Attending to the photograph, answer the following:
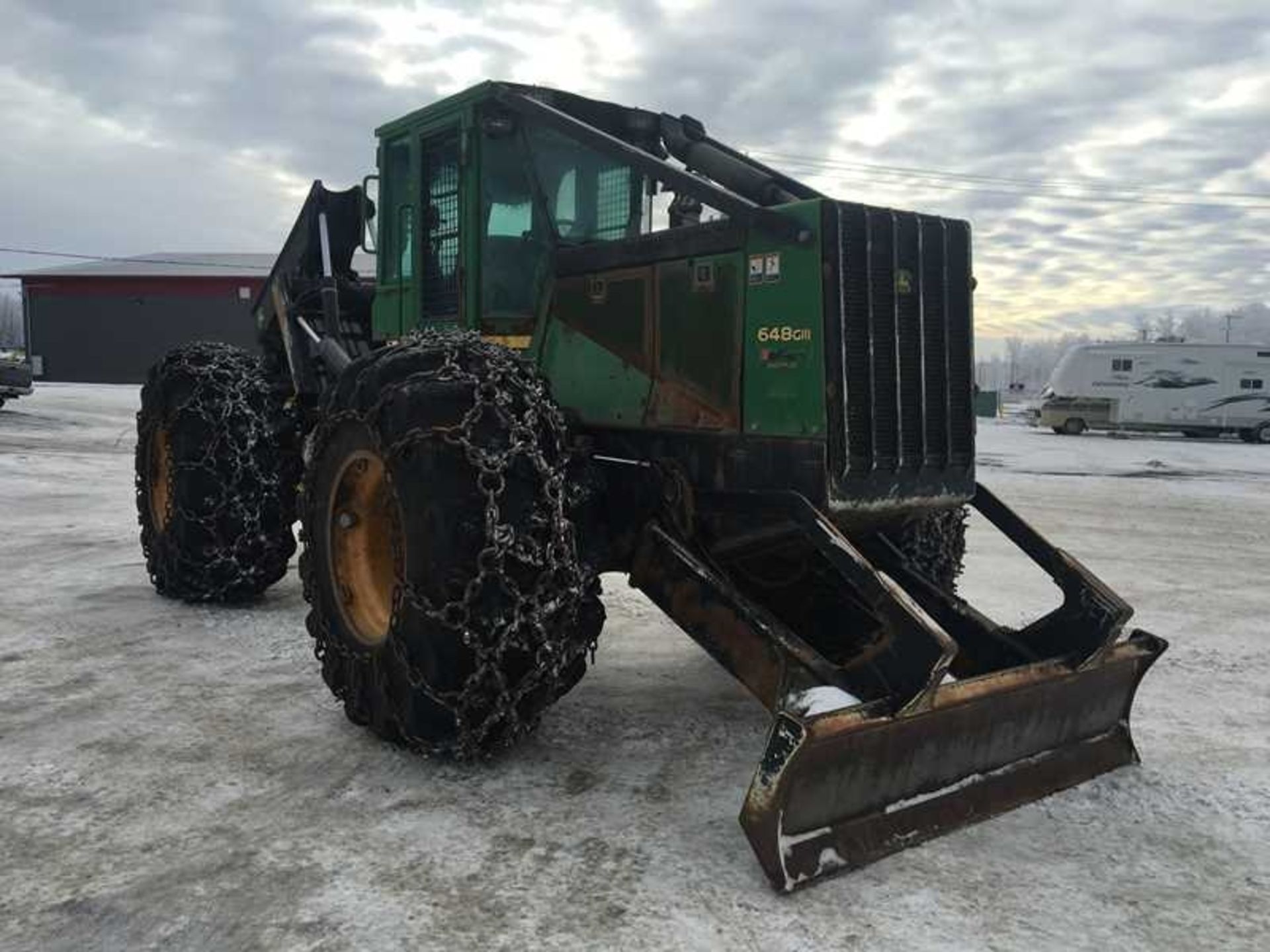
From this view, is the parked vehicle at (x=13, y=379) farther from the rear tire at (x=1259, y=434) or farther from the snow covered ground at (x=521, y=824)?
the rear tire at (x=1259, y=434)

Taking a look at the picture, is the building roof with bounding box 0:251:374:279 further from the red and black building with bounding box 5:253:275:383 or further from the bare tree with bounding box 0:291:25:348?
the bare tree with bounding box 0:291:25:348

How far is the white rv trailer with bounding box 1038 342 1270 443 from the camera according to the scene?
Result: 98.5 ft

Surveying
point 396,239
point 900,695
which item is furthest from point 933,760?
point 396,239

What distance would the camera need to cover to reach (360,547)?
14.8 feet

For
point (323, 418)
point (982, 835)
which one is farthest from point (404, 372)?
point (982, 835)

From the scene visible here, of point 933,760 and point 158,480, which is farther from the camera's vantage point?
point 158,480

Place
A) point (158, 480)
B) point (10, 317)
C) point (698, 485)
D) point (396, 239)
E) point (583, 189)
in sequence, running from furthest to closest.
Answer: point (10, 317) → point (158, 480) → point (396, 239) → point (583, 189) → point (698, 485)

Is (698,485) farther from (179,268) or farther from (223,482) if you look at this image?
(179,268)

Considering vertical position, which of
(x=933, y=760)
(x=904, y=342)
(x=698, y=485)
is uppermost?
(x=904, y=342)

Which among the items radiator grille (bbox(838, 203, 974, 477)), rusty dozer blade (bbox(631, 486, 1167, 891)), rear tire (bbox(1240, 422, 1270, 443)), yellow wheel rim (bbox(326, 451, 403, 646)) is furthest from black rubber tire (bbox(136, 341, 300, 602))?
rear tire (bbox(1240, 422, 1270, 443))

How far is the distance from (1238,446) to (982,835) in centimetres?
2857

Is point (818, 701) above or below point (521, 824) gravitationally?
above

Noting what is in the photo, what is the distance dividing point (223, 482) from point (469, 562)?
3.48 m

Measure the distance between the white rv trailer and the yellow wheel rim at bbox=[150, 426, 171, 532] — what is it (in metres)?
29.1
